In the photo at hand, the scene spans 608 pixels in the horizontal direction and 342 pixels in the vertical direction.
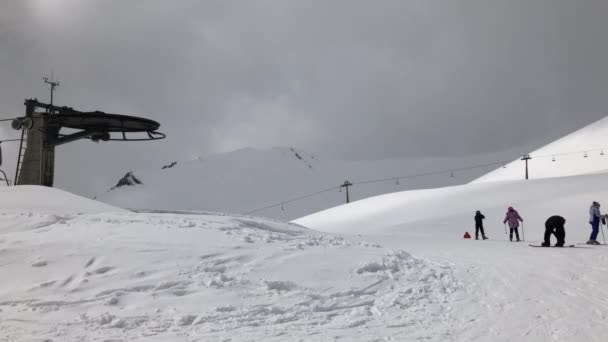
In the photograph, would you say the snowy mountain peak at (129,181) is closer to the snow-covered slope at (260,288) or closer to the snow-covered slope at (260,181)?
the snow-covered slope at (260,181)

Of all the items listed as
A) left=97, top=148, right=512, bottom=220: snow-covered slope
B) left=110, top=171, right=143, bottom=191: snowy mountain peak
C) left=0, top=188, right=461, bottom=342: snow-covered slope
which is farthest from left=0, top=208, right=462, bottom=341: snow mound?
left=110, top=171, right=143, bottom=191: snowy mountain peak

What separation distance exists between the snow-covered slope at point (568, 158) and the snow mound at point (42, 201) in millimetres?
73976

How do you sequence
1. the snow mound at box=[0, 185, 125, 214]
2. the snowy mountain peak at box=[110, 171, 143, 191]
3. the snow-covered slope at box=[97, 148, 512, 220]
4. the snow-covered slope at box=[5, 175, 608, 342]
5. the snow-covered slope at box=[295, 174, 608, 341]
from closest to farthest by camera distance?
the snow-covered slope at box=[5, 175, 608, 342] < the snow-covered slope at box=[295, 174, 608, 341] < the snow mound at box=[0, 185, 125, 214] < the snow-covered slope at box=[97, 148, 512, 220] < the snowy mountain peak at box=[110, 171, 143, 191]

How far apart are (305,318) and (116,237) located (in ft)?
20.0

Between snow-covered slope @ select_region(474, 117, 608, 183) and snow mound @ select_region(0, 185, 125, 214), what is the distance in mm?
73976

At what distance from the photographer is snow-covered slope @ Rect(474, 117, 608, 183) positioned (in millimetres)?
77875

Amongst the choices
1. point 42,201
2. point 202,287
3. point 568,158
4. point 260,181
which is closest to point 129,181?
point 260,181

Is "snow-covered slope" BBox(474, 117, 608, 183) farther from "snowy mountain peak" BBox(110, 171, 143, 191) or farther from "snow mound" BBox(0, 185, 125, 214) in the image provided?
"snowy mountain peak" BBox(110, 171, 143, 191)

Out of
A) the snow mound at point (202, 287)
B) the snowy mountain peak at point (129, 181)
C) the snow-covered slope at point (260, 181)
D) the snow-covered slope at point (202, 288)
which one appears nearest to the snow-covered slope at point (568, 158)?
the snow-covered slope at point (260, 181)

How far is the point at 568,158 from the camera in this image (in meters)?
84.9

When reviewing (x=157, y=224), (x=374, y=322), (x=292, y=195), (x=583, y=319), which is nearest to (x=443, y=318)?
(x=374, y=322)

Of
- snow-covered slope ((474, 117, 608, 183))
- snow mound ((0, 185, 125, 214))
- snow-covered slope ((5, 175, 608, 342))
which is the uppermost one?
snow-covered slope ((474, 117, 608, 183))

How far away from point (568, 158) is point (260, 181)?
7961 centimetres

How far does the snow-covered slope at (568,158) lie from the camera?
7788cm
